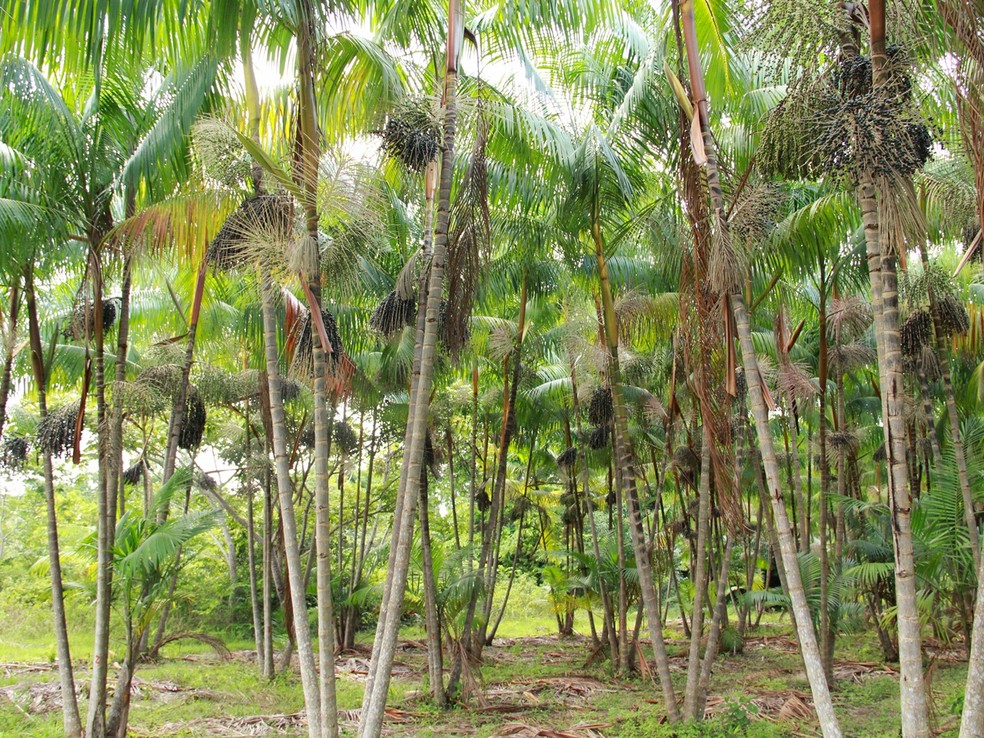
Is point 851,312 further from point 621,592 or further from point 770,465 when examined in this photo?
point 770,465

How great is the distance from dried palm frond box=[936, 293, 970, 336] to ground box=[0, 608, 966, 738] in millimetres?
3272

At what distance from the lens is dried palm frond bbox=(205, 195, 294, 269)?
554 centimetres

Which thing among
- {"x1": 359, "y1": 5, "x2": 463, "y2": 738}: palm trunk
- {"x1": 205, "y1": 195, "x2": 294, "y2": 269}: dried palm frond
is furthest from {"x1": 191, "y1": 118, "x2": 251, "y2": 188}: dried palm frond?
{"x1": 359, "y1": 5, "x2": 463, "y2": 738}: palm trunk

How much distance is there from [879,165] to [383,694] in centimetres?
440

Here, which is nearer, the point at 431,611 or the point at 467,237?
the point at 467,237

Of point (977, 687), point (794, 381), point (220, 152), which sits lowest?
point (977, 687)

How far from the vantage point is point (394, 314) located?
776 cm

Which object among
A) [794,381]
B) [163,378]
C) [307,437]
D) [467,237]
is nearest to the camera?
[467,237]

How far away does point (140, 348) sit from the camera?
1548 cm

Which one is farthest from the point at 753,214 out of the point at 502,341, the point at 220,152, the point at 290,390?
the point at 290,390

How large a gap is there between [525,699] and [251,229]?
281 inches

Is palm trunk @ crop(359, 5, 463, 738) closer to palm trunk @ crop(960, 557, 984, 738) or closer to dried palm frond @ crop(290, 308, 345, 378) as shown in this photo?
dried palm frond @ crop(290, 308, 345, 378)

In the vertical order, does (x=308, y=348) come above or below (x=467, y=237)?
below

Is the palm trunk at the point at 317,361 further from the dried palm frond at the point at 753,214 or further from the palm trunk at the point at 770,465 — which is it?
the dried palm frond at the point at 753,214
